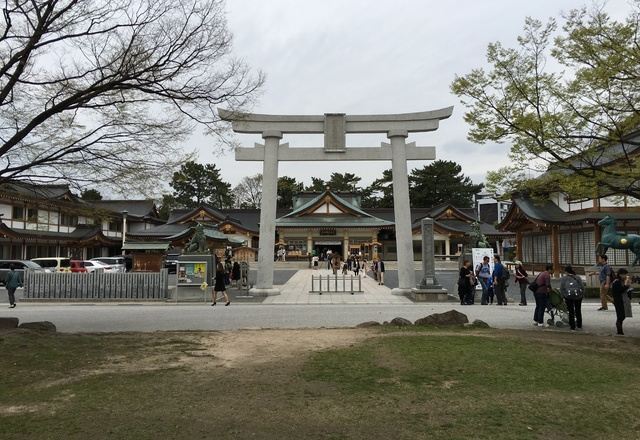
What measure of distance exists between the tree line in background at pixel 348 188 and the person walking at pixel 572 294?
49912 millimetres

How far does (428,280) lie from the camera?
57.8 ft

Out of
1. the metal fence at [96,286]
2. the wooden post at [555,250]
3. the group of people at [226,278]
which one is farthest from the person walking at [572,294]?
the wooden post at [555,250]

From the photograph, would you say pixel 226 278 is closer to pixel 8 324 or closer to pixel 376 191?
pixel 8 324

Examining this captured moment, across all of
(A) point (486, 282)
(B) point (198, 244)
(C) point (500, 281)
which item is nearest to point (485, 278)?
(A) point (486, 282)

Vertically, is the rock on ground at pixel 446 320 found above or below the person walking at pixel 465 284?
below

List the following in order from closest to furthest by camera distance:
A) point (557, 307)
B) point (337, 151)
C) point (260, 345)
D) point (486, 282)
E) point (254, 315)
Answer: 1. point (260, 345)
2. point (557, 307)
3. point (254, 315)
4. point (486, 282)
5. point (337, 151)

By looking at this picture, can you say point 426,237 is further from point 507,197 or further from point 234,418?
point 234,418

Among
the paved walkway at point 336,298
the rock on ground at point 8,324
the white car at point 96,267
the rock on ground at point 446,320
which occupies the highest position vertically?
the white car at point 96,267

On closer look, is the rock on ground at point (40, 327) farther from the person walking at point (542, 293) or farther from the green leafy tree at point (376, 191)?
the green leafy tree at point (376, 191)

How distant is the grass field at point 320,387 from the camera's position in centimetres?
432

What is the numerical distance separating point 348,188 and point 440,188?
511 inches

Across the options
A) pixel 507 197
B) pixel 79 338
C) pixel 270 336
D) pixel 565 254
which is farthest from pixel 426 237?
pixel 565 254

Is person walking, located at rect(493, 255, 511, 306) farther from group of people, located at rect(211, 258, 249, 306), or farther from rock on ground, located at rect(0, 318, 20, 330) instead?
rock on ground, located at rect(0, 318, 20, 330)

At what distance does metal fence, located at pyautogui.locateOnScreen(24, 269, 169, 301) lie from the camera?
1758 cm
